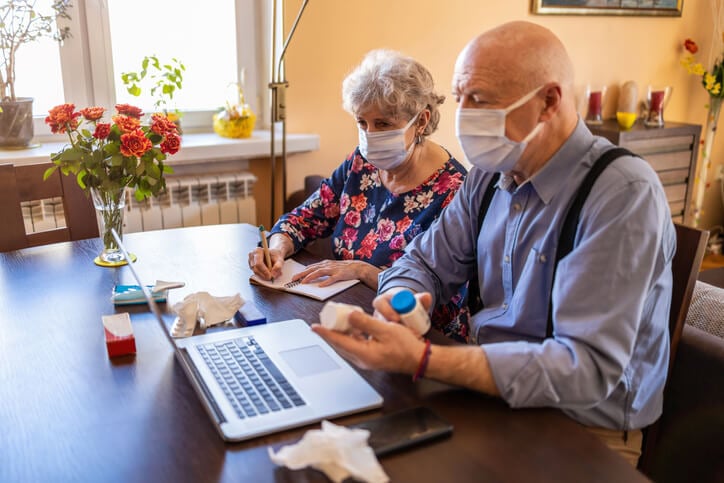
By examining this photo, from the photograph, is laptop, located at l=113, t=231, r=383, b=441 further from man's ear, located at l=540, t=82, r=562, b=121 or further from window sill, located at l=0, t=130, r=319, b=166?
window sill, located at l=0, t=130, r=319, b=166

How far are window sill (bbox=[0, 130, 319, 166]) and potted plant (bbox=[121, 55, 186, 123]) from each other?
15cm

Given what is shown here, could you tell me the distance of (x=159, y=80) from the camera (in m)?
2.65

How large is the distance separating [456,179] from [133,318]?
89 centimetres

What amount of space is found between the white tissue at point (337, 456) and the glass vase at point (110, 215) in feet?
3.24

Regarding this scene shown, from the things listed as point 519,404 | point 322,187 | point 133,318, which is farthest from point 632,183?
point 322,187

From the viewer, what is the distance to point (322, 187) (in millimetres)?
2057

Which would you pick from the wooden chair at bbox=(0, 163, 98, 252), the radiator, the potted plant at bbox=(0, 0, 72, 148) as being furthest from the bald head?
the potted plant at bbox=(0, 0, 72, 148)

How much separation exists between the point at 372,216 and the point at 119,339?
87 cm

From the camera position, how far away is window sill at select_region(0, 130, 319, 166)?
257 centimetres

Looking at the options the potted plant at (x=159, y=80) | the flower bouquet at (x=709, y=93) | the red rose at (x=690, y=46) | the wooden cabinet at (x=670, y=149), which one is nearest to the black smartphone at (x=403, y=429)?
the potted plant at (x=159, y=80)

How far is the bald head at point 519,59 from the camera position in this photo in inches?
45.4

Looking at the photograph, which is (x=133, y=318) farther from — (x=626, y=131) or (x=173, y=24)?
(x=626, y=131)

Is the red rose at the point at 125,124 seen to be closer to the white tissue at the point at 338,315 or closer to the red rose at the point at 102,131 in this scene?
the red rose at the point at 102,131

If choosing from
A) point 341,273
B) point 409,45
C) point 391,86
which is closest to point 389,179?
point 391,86
